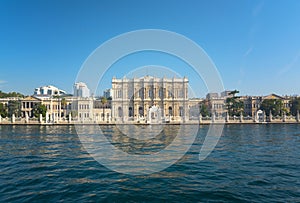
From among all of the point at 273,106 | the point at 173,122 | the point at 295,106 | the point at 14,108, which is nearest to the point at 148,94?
the point at 173,122

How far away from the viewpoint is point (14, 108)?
59312 millimetres

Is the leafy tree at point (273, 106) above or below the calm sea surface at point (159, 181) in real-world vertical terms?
above

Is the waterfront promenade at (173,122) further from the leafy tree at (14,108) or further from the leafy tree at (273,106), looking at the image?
the leafy tree at (14,108)

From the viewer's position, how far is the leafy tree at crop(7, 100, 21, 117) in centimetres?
5897

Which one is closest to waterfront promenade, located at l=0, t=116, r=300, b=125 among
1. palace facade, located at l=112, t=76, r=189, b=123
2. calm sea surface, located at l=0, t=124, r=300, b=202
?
palace facade, located at l=112, t=76, r=189, b=123

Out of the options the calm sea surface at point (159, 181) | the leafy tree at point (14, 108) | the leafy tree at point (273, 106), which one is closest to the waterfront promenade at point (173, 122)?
the leafy tree at point (273, 106)

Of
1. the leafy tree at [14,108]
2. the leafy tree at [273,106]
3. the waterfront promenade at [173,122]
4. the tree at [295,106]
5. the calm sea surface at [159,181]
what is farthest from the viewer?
the tree at [295,106]

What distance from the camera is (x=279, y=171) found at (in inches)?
393

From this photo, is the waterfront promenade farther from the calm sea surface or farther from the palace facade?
the calm sea surface

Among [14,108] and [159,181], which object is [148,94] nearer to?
[14,108]

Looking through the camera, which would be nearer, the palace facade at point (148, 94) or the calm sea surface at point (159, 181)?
the calm sea surface at point (159, 181)

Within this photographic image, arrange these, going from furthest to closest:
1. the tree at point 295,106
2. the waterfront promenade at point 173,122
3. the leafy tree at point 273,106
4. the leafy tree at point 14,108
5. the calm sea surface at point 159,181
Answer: the tree at point 295,106 < the leafy tree at point 14,108 < the leafy tree at point 273,106 < the waterfront promenade at point 173,122 < the calm sea surface at point 159,181

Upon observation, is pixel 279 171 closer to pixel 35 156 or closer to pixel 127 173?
pixel 127 173

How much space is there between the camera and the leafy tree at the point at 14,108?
58969mm
